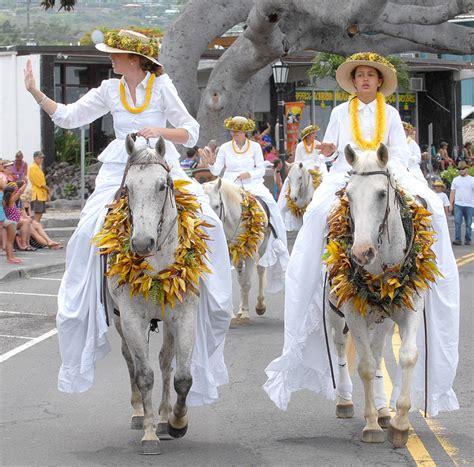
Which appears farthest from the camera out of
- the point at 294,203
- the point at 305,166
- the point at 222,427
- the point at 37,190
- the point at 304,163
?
the point at 37,190

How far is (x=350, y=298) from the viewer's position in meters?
8.85

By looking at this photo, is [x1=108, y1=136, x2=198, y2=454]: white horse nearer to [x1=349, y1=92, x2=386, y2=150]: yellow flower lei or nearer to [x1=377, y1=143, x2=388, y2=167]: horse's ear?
[x1=377, y1=143, x2=388, y2=167]: horse's ear

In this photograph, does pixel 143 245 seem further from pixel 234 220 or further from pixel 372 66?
pixel 234 220

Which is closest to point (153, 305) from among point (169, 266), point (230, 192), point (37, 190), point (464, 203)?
point (169, 266)

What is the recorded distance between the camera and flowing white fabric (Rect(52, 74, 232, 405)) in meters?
9.22

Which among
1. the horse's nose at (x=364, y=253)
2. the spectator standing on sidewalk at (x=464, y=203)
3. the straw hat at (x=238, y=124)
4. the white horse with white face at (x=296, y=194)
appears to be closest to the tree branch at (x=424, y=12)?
the spectator standing on sidewalk at (x=464, y=203)

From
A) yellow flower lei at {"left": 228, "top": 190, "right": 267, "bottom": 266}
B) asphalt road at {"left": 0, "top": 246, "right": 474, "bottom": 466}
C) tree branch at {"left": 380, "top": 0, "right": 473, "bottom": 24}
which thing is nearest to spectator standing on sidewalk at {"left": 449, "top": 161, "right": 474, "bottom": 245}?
tree branch at {"left": 380, "top": 0, "right": 473, "bottom": 24}

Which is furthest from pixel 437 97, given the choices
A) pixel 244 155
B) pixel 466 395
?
pixel 466 395

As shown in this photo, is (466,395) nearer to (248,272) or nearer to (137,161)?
(137,161)

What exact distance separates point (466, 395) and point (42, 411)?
3520 millimetres

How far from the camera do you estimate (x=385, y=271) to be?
871 cm

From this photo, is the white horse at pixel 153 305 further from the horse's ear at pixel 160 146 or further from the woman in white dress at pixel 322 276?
the woman in white dress at pixel 322 276

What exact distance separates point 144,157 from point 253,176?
9.10 meters

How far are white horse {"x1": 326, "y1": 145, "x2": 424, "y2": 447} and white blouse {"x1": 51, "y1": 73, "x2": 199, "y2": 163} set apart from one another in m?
1.55
